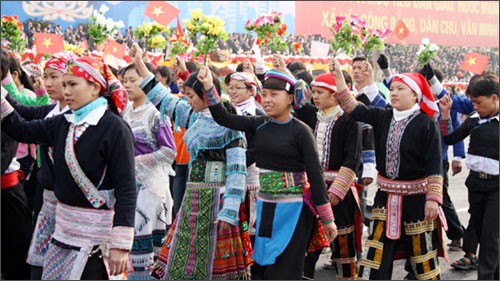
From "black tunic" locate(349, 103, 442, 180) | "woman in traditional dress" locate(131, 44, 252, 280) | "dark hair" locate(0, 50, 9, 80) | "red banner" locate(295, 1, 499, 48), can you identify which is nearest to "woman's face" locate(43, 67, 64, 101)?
"dark hair" locate(0, 50, 9, 80)

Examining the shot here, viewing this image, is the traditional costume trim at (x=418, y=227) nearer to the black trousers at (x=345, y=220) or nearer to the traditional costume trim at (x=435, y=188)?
the traditional costume trim at (x=435, y=188)

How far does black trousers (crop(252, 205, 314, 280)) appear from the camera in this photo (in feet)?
15.9

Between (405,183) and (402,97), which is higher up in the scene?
(402,97)

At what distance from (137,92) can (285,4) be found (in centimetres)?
2518

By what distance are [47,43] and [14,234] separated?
5375 millimetres

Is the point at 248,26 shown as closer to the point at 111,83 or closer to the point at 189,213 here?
the point at 189,213

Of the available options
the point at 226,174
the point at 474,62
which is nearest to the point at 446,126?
the point at 226,174

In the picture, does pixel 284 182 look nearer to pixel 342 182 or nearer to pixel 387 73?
pixel 342 182

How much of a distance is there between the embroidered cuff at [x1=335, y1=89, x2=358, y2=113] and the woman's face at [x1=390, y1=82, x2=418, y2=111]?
307 mm

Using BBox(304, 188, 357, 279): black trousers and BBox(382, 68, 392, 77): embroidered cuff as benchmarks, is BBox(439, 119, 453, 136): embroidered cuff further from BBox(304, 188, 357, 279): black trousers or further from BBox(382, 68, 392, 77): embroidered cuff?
BBox(304, 188, 357, 279): black trousers

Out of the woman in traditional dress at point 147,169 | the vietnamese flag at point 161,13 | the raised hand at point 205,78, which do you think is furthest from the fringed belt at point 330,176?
the vietnamese flag at point 161,13

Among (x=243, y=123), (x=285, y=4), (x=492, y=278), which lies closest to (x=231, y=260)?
(x=243, y=123)

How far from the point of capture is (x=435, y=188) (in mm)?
5156

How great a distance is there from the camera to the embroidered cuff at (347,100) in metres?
5.43
